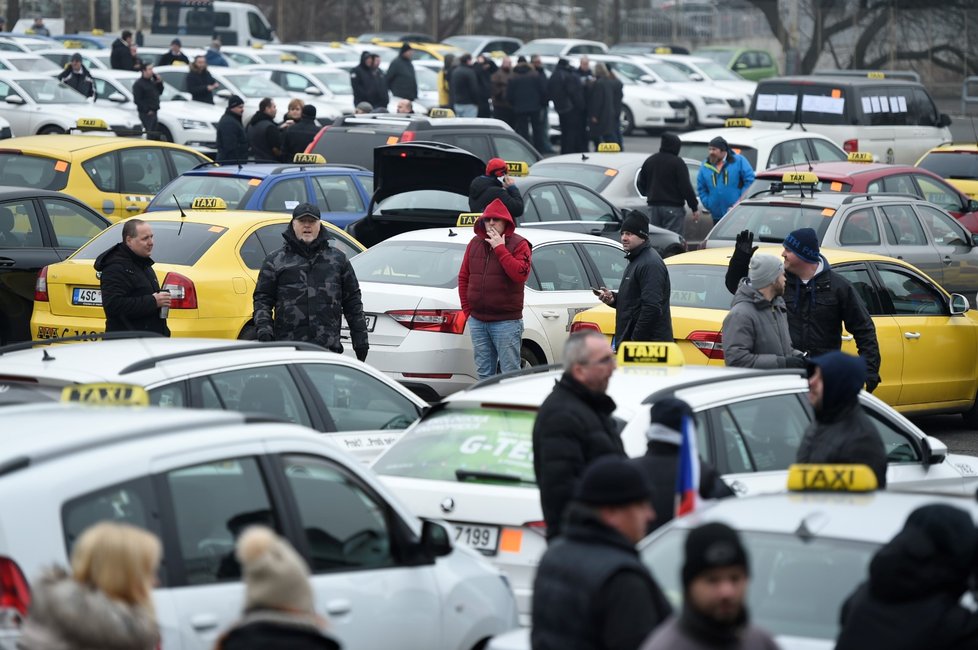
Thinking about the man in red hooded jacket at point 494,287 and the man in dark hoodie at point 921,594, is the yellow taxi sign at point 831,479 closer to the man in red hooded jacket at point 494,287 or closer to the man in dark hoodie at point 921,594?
the man in dark hoodie at point 921,594

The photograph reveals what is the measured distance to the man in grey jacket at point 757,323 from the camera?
9.85m

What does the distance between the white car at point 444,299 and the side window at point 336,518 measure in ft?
21.9

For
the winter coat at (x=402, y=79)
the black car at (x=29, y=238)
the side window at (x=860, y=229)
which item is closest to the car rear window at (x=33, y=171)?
the black car at (x=29, y=238)

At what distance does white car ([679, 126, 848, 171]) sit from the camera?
2241cm

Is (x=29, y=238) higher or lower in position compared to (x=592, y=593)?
lower

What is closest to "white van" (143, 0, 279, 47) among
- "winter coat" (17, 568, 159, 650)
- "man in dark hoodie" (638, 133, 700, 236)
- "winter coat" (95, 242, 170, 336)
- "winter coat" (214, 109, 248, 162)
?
"winter coat" (214, 109, 248, 162)

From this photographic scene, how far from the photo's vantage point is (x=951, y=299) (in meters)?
13.1

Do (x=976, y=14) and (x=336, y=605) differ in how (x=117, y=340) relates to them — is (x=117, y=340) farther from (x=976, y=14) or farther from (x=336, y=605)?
(x=976, y=14)

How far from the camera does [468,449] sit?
24.9 ft

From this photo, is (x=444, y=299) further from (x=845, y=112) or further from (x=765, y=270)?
(x=845, y=112)

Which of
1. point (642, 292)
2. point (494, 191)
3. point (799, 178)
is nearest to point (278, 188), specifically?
point (494, 191)

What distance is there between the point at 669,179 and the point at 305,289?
9435 mm

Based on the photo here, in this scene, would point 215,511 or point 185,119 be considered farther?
point 185,119

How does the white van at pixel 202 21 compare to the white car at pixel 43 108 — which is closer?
the white car at pixel 43 108
